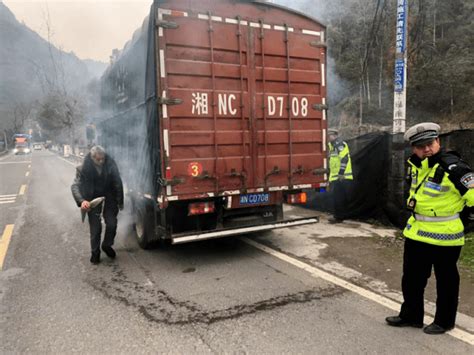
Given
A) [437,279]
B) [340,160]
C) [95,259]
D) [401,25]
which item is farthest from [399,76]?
[95,259]

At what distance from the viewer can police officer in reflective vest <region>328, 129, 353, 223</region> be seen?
701 cm

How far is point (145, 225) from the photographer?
527cm

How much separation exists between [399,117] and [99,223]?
4.91 metres

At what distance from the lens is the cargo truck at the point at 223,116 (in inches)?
172

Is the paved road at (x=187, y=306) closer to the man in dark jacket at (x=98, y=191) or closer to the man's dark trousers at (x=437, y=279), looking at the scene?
the man's dark trousers at (x=437, y=279)

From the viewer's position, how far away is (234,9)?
4.67 metres

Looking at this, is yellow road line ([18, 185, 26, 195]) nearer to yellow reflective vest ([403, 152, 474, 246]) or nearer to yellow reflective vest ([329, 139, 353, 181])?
yellow reflective vest ([329, 139, 353, 181])

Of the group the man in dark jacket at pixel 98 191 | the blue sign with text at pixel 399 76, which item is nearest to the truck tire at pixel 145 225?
the man in dark jacket at pixel 98 191

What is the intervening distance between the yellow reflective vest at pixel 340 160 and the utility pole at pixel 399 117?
0.74m

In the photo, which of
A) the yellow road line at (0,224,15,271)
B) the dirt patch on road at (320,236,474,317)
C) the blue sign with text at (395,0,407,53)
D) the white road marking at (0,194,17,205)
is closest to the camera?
the dirt patch on road at (320,236,474,317)

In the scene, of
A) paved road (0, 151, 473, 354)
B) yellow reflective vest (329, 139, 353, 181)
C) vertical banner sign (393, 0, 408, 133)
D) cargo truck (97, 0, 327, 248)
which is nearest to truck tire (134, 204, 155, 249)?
cargo truck (97, 0, 327, 248)

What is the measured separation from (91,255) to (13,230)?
9.23 feet

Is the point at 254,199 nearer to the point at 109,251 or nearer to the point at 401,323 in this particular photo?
the point at 109,251

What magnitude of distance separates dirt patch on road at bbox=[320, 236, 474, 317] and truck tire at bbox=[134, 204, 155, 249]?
2.24 metres
